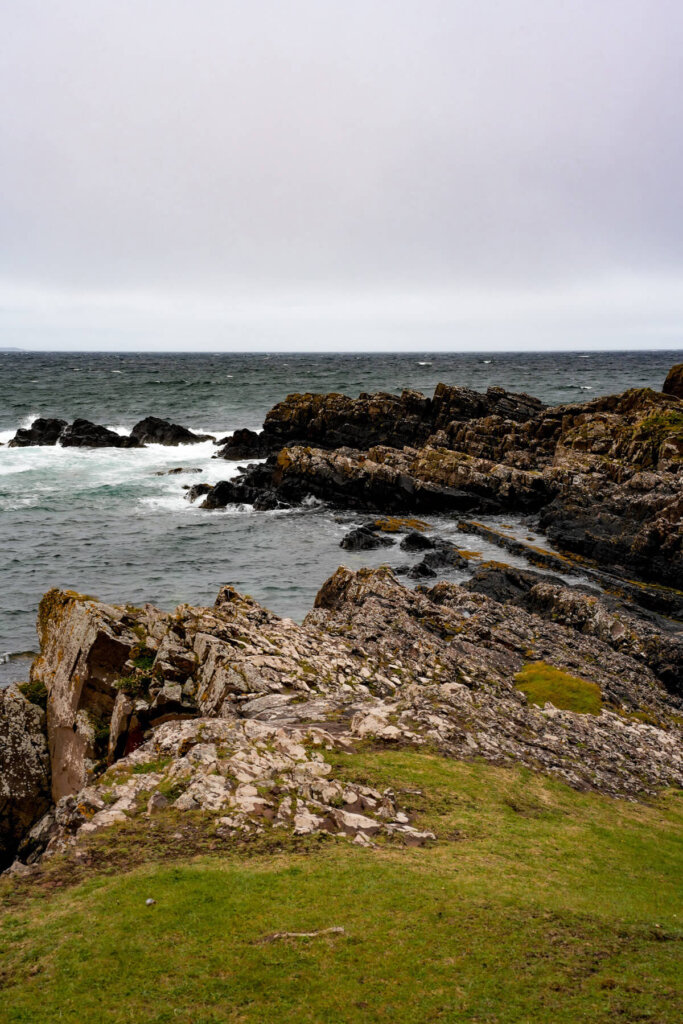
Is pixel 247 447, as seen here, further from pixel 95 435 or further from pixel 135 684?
pixel 135 684

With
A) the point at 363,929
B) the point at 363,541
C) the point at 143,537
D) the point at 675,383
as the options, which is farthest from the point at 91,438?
the point at 363,929

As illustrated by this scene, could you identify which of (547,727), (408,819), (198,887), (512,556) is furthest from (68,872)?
(512,556)

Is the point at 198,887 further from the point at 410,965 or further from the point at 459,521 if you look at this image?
the point at 459,521

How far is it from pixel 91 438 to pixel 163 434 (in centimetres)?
915

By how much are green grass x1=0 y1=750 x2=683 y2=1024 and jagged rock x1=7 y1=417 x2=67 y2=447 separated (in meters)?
80.9

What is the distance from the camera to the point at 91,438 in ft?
275

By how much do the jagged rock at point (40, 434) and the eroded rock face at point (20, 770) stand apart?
7339cm

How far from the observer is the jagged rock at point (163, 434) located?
3388 inches

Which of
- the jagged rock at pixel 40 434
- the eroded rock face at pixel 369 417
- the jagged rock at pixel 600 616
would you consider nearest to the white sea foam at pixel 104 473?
the jagged rock at pixel 40 434

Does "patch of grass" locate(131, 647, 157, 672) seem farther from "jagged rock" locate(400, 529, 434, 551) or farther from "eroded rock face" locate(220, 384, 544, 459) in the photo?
"eroded rock face" locate(220, 384, 544, 459)

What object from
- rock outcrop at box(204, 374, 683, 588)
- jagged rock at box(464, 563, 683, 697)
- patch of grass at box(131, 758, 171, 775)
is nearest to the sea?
rock outcrop at box(204, 374, 683, 588)

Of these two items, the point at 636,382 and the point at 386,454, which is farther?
the point at 636,382

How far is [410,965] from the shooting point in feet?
29.7

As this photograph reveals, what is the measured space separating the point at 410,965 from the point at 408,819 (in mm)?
4365
